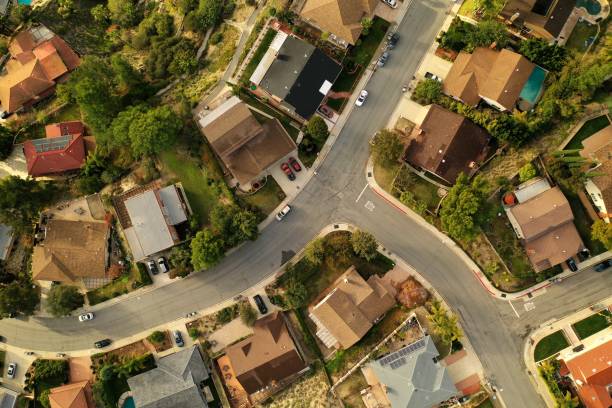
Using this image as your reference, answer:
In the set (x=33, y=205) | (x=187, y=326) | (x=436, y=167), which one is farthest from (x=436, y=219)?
(x=33, y=205)

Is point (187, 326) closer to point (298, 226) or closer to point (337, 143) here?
point (298, 226)

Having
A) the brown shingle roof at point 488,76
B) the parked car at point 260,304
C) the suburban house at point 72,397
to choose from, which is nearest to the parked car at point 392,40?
the brown shingle roof at point 488,76

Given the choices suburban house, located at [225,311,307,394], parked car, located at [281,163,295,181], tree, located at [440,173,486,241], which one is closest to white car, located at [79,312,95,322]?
suburban house, located at [225,311,307,394]

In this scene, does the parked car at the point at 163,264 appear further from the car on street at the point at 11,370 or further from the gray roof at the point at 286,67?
the gray roof at the point at 286,67

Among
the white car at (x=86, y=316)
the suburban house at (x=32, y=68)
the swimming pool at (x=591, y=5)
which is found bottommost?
the white car at (x=86, y=316)

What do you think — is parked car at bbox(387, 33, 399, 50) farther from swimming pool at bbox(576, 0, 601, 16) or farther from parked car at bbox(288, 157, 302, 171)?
swimming pool at bbox(576, 0, 601, 16)

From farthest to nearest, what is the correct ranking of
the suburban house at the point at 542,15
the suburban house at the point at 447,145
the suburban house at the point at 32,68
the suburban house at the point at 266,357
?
1. the suburban house at the point at 32,68
2. the suburban house at the point at 447,145
3. the suburban house at the point at 266,357
4. the suburban house at the point at 542,15
